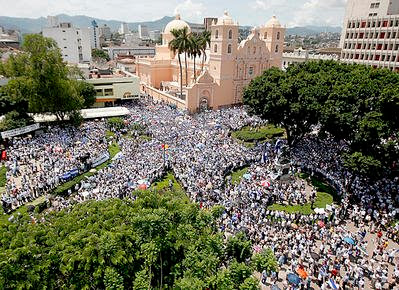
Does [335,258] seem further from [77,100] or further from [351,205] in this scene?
[77,100]

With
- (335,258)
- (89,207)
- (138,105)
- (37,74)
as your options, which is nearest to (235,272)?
(89,207)

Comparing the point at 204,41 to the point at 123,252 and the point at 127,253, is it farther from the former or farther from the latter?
the point at 123,252

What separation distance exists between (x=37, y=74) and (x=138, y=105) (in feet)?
55.2

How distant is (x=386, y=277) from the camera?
559 inches

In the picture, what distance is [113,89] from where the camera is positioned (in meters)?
45.6

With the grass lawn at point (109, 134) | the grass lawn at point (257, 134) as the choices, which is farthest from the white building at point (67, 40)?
the grass lawn at point (257, 134)

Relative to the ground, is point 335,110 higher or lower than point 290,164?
higher

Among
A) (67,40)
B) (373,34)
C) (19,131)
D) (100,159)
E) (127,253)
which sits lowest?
(100,159)

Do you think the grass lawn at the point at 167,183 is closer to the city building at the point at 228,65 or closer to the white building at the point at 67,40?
the city building at the point at 228,65

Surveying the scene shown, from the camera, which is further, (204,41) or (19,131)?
(204,41)

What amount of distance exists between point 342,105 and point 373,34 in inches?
1538

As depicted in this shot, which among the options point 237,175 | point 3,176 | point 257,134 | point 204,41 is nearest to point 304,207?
point 237,175

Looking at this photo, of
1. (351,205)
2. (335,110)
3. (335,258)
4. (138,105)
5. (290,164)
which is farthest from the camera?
(138,105)

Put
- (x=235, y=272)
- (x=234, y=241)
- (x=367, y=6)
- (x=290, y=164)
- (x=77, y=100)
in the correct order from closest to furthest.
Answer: (x=235, y=272) < (x=234, y=241) < (x=290, y=164) < (x=77, y=100) < (x=367, y=6)
